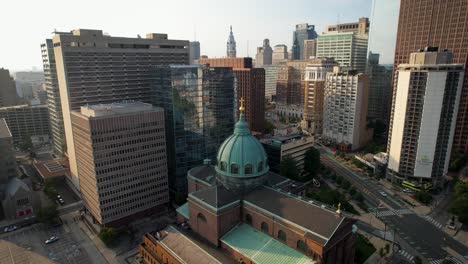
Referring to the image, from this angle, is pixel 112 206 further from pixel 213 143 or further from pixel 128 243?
pixel 213 143

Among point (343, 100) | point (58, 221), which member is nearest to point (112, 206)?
point (58, 221)

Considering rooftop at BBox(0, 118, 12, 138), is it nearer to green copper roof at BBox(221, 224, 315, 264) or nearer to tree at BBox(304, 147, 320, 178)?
green copper roof at BBox(221, 224, 315, 264)

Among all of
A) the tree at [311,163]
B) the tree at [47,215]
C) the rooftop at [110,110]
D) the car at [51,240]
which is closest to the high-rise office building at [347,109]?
the tree at [311,163]

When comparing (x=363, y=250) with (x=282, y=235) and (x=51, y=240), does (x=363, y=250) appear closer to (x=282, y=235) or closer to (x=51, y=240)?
(x=282, y=235)

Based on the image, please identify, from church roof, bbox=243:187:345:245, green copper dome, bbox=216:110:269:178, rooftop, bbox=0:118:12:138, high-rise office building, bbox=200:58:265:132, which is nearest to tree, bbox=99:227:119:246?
green copper dome, bbox=216:110:269:178

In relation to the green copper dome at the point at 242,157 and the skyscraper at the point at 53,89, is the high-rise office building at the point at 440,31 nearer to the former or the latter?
the green copper dome at the point at 242,157

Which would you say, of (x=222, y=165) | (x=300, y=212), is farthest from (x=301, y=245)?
(x=222, y=165)

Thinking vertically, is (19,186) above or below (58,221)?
above
